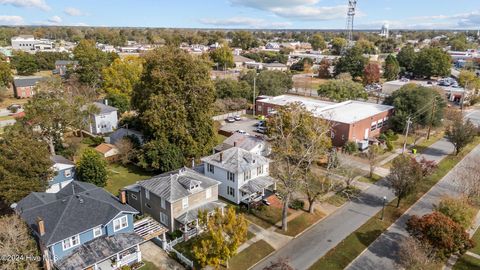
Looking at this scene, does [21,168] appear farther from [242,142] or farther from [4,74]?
[4,74]

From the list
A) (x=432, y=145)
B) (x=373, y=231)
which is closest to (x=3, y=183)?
(x=373, y=231)

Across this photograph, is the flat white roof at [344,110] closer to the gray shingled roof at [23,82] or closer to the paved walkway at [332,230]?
the paved walkway at [332,230]

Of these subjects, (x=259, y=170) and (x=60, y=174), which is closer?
(x=60, y=174)

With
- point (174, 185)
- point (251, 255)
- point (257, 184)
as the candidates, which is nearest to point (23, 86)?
point (174, 185)

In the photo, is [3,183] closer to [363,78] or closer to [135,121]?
[135,121]

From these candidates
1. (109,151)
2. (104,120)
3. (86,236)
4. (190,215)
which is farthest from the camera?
(104,120)

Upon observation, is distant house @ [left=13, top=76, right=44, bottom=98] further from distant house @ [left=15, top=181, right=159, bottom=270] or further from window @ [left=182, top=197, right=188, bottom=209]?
window @ [left=182, top=197, right=188, bottom=209]

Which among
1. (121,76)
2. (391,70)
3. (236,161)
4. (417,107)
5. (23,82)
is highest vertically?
(121,76)
